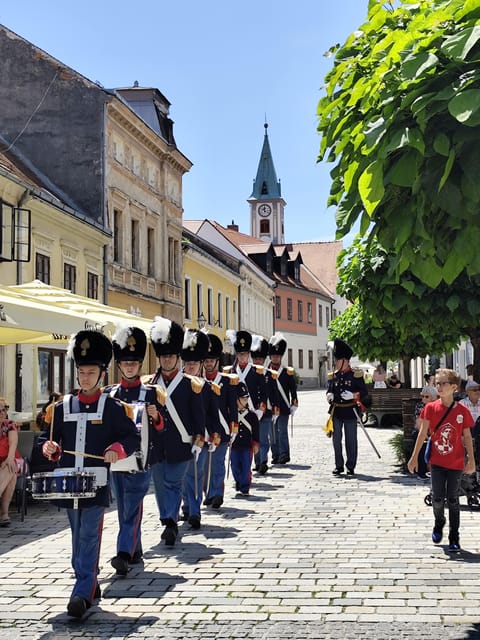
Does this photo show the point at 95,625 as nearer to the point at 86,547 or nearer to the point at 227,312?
the point at 86,547

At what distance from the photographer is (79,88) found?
27.6 metres

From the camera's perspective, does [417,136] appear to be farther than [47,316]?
No

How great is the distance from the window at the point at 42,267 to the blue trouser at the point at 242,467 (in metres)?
11.5

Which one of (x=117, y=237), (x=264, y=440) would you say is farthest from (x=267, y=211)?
(x=264, y=440)

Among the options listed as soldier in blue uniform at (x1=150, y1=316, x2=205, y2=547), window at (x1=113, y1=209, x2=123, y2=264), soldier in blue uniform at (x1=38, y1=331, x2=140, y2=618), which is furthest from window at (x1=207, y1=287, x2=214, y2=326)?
soldier in blue uniform at (x1=38, y1=331, x2=140, y2=618)

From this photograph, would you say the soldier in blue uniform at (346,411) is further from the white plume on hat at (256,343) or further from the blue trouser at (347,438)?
the white plume on hat at (256,343)

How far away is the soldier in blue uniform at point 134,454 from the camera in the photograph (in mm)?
6895

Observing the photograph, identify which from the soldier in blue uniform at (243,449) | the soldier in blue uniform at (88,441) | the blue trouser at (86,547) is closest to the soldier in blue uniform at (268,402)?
the soldier in blue uniform at (243,449)

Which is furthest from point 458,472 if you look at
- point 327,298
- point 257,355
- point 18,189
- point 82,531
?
point 327,298

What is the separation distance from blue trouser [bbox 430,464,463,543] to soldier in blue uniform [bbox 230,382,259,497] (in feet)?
11.9

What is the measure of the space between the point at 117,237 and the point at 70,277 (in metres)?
5.09

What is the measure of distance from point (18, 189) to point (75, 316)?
34.9 feet

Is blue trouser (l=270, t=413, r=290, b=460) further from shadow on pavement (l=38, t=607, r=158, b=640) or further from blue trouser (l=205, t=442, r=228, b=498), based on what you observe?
shadow on pavement (l=38, t=607, r=158, b=640)

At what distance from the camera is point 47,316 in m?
10.1
